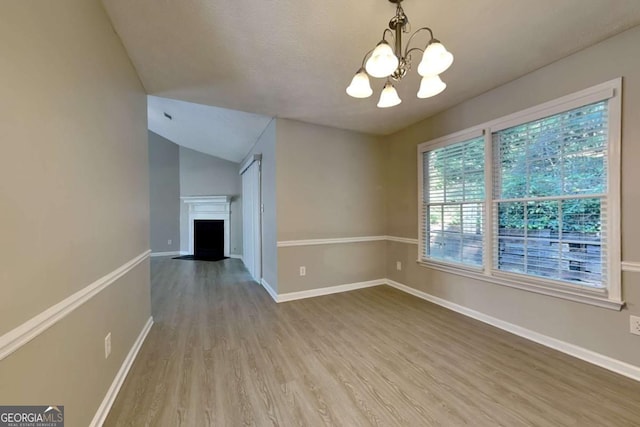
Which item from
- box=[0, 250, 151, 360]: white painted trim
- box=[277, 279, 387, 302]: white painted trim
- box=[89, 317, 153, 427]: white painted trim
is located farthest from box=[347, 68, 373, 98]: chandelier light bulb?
box=[277, 279, 387, 302]: white painted trim

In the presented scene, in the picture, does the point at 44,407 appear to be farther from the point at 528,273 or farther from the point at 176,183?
the point at 176,183

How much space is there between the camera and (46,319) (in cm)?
98

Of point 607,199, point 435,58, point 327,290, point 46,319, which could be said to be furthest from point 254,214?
point 607,199

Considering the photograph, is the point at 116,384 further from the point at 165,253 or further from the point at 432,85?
the point at 165,253

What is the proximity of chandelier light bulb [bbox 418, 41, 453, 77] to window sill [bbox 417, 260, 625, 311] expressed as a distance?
2.12m

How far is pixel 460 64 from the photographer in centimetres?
216

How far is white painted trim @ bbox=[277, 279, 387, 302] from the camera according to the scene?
3.38 metres

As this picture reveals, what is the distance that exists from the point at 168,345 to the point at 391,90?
2796 millimetres

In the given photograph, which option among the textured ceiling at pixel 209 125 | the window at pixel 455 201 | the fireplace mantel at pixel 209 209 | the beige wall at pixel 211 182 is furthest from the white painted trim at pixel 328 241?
the fireplace mantel at pixel 209 209

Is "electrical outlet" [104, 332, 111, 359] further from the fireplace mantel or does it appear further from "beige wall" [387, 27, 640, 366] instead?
the fireplace mantel

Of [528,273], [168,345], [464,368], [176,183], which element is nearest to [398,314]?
[464,368]

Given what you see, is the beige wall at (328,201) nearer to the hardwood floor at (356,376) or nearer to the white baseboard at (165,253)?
the hardwood floor at (356,376)

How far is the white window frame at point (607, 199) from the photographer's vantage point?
1.84 metres

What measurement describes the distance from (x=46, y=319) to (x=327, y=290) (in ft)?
9.87
